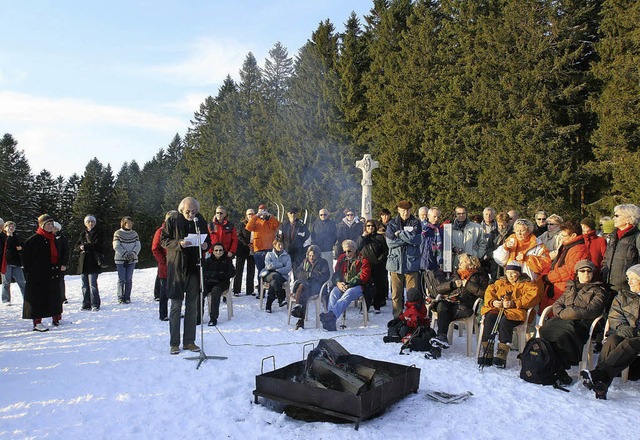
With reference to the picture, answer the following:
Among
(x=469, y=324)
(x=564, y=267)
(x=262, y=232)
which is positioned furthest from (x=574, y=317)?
(x=262, y=232)

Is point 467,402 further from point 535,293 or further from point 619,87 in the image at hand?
point 619,87

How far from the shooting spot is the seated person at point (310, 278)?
25.1ft

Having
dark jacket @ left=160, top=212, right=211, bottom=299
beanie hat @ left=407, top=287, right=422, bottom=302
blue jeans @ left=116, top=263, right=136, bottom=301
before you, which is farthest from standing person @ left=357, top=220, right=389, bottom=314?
blue jeans @ left=116, top=263, right=136, bottom=301

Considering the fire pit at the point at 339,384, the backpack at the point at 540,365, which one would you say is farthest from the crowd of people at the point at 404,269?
the fire pit at the point at 339,384

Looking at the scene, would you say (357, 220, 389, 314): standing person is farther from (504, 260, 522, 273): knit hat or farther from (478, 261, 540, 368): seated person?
(504, 260, 522, 273): knit hat

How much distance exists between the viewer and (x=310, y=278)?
7.96m

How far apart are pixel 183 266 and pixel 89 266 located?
405cm

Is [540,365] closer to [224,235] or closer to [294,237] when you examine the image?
[294,237]

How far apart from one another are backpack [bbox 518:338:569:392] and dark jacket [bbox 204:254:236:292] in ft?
15.3

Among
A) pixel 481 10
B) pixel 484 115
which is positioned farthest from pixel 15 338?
pixel 481 10

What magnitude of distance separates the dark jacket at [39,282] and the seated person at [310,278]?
11.5 feet

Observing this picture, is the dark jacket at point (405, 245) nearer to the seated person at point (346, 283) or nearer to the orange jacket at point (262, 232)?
the seated person at point (346, 283)

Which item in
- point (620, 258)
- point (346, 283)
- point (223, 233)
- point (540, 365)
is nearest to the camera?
point (540, 365)

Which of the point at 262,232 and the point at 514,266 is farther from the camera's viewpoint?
the point at 262,232
